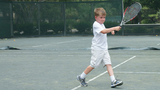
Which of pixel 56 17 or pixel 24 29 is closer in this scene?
pixel 24 29

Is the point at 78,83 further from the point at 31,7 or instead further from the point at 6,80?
the point at 31,7

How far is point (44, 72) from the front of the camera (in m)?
7.82

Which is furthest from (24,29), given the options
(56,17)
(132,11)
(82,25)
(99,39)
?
(99,39)

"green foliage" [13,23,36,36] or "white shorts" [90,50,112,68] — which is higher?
"white shorts" [90,50,112,68]

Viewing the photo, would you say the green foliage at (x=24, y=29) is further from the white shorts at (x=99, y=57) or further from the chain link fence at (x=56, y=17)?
the white shorts at (x=99, y=57)

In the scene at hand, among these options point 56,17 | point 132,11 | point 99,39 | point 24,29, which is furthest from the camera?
point 56,17

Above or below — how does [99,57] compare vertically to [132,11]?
below

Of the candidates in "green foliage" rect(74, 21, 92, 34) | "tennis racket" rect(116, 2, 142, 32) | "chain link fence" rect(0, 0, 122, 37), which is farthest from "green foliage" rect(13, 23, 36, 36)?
"tennis racket" rect(116, 2, 142, 32)

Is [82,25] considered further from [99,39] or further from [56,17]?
[99,39]

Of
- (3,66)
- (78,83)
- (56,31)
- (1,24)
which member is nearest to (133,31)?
(56,31)

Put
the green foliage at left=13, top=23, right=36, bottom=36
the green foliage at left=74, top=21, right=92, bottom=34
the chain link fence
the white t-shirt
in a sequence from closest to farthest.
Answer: the white t-shirt, the green foliage at left=13, top=23, right=36, bottom=36, the chain link fence, the green foliage at left=74, top=21, right=92, bottom=34

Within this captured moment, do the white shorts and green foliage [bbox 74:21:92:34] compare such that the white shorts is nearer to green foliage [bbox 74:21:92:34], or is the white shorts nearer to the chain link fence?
the chain link fence

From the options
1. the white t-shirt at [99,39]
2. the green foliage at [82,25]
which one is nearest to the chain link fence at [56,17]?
the green foliage at [82,25]

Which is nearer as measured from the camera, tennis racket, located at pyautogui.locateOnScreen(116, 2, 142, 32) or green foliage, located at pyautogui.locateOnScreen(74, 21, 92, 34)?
tennis racket, located at pyautogui.locateOnScreen(116, 2, 142, 32)
